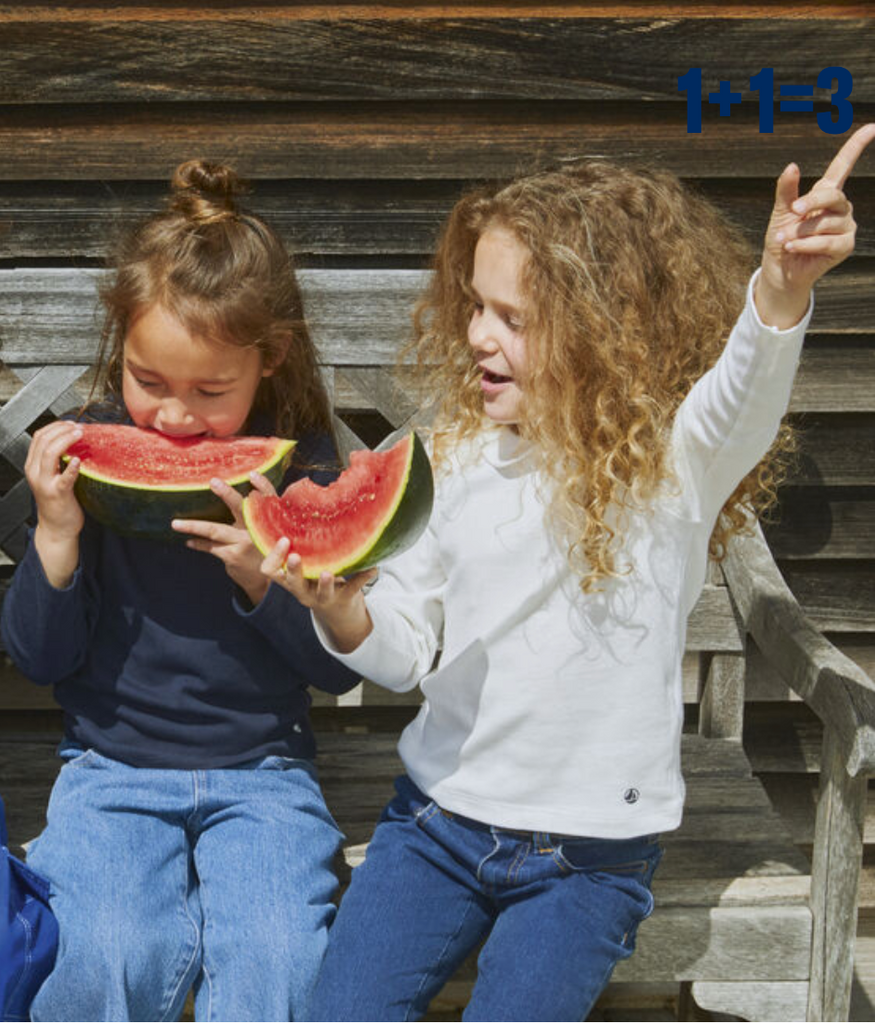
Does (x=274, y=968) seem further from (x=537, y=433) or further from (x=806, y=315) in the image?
(x=806, y=315)

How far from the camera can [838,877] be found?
8.70 feet

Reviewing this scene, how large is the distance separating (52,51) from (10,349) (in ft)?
2.38

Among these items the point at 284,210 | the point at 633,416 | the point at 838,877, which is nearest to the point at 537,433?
the point at 633,416

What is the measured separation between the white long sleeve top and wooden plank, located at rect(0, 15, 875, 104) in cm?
125

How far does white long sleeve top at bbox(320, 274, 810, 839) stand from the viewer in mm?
2430

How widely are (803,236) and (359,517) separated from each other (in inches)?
34.0

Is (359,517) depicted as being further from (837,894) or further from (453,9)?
(453,9)

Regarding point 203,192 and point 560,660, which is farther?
point 203,192

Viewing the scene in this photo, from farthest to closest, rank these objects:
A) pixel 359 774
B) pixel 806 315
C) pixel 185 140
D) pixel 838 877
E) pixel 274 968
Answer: pixel 185 140 → pixel 359 774 → pixel 838 877 → pixel 274 968 → pixel 806 315

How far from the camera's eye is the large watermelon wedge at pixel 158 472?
2506 millimetres

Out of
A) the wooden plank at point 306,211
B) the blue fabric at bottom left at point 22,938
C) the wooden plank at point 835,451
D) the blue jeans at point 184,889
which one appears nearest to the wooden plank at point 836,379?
the wooden plank at point 835,451

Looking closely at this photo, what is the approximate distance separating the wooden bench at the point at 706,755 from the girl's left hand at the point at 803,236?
86cm

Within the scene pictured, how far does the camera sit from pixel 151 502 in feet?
8.23

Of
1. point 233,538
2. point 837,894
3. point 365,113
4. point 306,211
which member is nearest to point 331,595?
point 233,538
